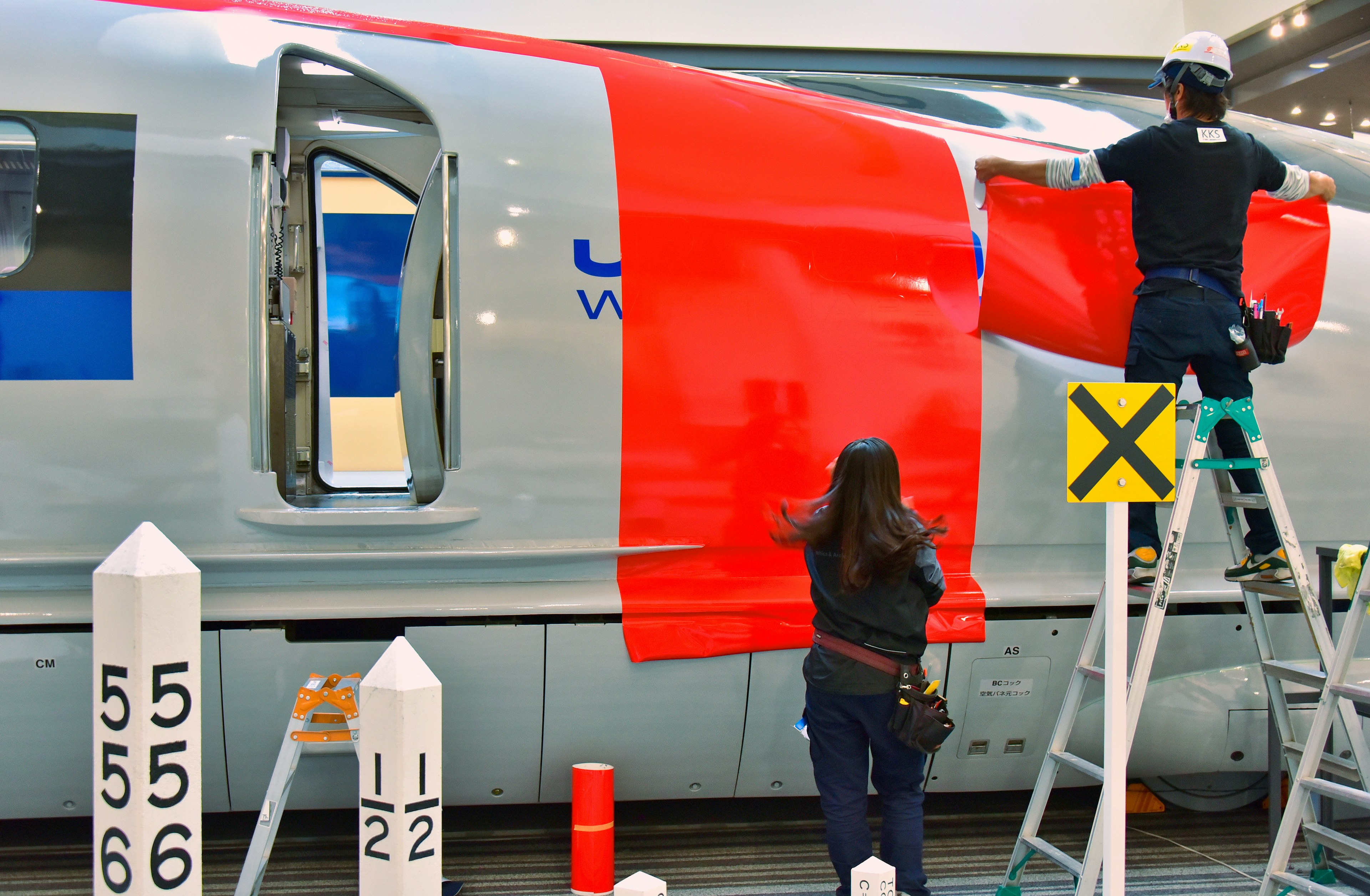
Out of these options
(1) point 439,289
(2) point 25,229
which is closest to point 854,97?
(1) point 439,289

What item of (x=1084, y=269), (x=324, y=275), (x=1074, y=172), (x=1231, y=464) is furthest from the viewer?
(x=324, y=275)

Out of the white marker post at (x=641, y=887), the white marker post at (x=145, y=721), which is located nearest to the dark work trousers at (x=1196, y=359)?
the white marker post at (x=641, y=887)

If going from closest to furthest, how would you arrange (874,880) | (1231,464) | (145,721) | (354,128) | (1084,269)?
(145,721) < (874,880) < (1231,464) < (1084,269) < (354,128)

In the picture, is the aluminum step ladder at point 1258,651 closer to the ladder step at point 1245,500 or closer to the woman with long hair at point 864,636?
the ladder step at point 1245,500

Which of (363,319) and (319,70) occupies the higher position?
(319,70)

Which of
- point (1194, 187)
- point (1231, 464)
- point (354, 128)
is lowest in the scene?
point (1231, 464)

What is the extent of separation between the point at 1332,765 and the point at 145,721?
9.94 ft

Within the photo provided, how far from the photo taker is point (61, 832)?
10.3 ft

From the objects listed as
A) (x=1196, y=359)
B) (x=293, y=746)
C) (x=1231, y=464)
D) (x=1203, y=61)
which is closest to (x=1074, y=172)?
(x=1203, y=61)

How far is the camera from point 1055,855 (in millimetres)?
2615

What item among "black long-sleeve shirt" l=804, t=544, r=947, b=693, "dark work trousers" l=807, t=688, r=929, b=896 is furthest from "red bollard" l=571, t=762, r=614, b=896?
"black long-sleeve shirt" l=804, t=544, r=947, b=693

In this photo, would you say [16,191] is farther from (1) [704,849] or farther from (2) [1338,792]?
(2) [1338,792]

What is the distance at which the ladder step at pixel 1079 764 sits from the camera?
2564 millimetres

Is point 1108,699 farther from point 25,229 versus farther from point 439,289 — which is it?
point 25,229
